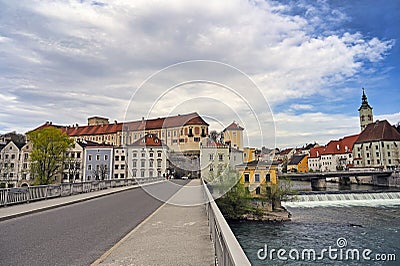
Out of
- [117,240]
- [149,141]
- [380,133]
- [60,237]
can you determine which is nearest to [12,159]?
[149,141]

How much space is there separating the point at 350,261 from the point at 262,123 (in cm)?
1443

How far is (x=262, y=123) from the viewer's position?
12922mm

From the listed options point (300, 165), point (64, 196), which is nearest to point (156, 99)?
point (64, 196)

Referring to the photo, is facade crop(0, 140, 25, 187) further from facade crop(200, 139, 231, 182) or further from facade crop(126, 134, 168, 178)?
facade crop(200, 139, 231, 182)

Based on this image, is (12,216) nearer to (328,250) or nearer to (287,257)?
(287,257)

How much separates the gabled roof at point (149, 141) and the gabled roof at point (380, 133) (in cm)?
6859

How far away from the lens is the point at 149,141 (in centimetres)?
7169

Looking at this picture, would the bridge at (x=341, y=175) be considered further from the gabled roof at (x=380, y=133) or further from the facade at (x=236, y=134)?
the facade at (x=236, y=134)

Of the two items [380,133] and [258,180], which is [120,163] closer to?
[258,180]

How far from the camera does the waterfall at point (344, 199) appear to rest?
42531mm

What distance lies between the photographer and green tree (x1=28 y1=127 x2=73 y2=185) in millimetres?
48156

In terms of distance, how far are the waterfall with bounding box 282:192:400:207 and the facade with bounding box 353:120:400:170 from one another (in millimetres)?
48426

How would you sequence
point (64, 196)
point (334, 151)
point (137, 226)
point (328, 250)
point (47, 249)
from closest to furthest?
point (47, 249) < point (137, 226) < point (64, 196) < point (328, 250) < point (334, 151)

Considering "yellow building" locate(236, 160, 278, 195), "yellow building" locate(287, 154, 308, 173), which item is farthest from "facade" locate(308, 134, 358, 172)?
"yellow building" locate(236, 160, 278, 195)
